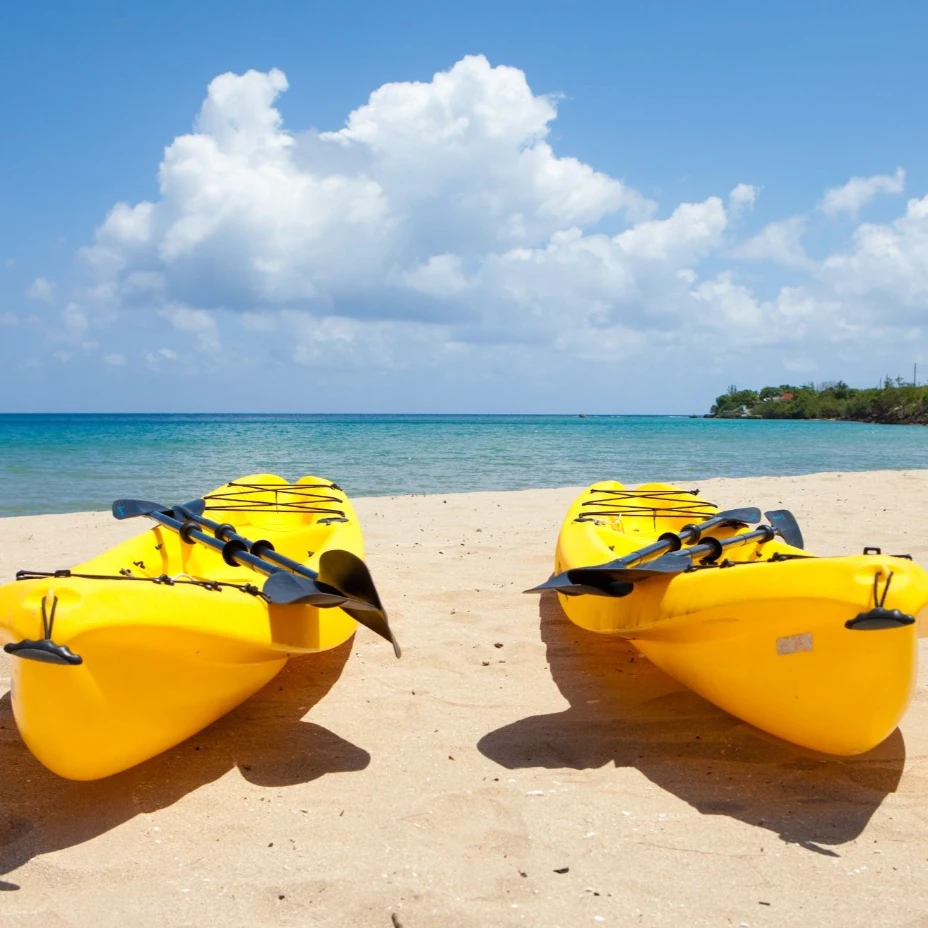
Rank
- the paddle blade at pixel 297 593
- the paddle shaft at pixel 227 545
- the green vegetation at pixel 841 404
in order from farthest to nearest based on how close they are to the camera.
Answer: the green vegetation at pixel 841 404 < the paddle shaft at pixel 227 545 < the paddle blade at pixel 297 593

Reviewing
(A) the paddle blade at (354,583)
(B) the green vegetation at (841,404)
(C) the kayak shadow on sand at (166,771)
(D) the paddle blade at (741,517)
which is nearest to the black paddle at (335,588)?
(A) the paddle blade at (354,583)

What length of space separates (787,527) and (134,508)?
3.74 m

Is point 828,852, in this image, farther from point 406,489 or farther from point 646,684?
point 406,489

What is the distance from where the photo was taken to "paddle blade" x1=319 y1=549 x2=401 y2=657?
2799 mm

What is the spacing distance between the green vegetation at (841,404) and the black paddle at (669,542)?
2096 inches

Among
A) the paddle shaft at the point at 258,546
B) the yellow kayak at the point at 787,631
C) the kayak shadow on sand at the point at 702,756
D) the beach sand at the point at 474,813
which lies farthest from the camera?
the paddle shaft at the point at 258,546

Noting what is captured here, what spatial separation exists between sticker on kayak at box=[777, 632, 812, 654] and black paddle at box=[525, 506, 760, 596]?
0.64 metres

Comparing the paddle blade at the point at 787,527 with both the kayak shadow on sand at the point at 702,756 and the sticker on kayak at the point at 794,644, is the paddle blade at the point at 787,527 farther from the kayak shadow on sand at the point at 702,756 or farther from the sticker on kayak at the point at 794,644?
the sticker on kayak at the point at 794,644

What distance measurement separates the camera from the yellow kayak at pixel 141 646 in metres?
2.23

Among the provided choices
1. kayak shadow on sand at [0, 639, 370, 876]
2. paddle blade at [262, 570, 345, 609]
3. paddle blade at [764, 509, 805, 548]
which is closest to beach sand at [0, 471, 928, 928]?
kayak shadow on sand at [0, 639, 370, 876]

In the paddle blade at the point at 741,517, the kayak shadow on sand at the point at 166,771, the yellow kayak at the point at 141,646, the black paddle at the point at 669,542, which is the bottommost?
the kayak shadow on sand at the point at 166,771

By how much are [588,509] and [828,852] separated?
3134 millimetres

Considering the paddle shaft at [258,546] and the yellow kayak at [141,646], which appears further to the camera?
the paddle shaft at [258,546]

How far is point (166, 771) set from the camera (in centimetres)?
274
